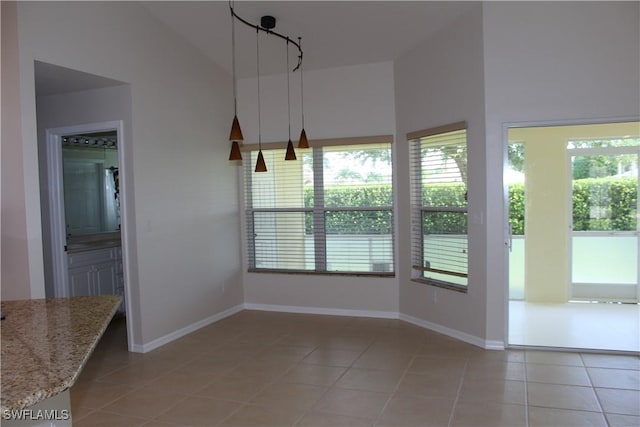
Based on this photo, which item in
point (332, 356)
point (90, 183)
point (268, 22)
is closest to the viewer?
point (332, 356)

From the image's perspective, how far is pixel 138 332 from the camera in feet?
14.5

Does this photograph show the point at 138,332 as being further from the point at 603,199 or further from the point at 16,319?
the point at 603,199

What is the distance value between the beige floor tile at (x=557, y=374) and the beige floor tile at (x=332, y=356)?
1400 mm

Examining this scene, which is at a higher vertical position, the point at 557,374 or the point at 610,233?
the point at 610,233

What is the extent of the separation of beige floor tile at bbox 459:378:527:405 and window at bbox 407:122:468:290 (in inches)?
47.0

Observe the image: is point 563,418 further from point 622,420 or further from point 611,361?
point 611,361

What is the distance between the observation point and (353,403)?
3.23 meters

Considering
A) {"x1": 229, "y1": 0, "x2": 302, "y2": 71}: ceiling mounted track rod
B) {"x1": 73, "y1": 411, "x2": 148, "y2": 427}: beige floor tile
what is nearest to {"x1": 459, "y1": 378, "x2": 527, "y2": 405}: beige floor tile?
{"x1": 73, "y1": 411, "x2": 148, "y2": 427}: beige floor tile

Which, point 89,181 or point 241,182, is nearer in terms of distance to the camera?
point 89,181

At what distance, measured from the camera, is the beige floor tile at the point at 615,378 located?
3.40 m

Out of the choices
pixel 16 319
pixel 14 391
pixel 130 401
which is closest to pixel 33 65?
pixel 16 319

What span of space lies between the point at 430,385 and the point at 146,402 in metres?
2.02

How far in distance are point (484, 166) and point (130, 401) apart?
339 centimetres

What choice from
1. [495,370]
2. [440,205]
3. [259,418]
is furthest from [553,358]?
[259,418]
